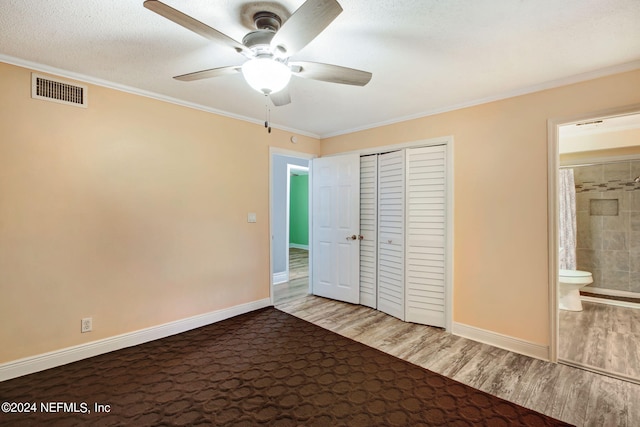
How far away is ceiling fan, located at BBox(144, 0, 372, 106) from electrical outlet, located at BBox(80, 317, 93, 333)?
2.26 m

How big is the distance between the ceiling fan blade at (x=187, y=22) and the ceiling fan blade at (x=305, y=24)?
0.79 feet

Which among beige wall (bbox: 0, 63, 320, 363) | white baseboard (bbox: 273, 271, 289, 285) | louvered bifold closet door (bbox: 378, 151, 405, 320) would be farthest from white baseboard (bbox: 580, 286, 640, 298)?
beige wall (bbox: 0, 63, 320, 363)

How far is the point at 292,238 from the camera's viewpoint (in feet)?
30.7

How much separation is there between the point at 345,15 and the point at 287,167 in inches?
150

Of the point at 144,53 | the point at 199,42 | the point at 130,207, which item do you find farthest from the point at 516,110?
the point at 130,207

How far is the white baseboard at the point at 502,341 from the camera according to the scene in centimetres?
253

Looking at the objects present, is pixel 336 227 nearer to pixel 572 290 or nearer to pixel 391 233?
pixel 391 233

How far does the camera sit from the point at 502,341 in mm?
2734

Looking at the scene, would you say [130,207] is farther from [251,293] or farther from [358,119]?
[358,119]

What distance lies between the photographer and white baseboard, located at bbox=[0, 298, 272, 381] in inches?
86.7

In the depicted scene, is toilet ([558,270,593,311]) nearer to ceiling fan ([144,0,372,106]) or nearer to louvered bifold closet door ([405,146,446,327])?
louvered bifold closet door ([405,146,446,327])

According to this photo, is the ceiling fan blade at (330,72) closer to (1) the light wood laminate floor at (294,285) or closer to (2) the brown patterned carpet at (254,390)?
(2) the brown patterned carpet at (254,390)

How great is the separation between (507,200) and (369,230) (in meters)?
1.62

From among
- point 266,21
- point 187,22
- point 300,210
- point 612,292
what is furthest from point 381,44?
point 300,210
